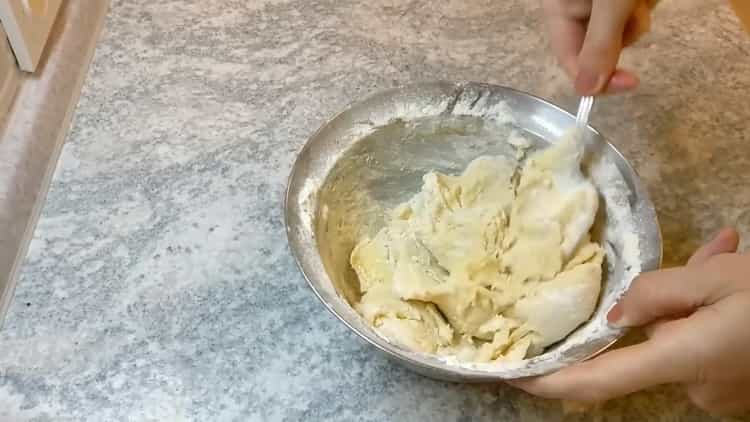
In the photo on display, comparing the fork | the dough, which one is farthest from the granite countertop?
the fork

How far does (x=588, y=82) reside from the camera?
0.65m

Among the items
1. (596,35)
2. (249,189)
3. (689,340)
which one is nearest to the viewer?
(689,340)

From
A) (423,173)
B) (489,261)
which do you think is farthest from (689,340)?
(423,173)

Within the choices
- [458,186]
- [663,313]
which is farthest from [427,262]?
[663,313]

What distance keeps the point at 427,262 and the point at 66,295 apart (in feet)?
1.06

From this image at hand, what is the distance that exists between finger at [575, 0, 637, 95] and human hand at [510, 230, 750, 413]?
0.17m

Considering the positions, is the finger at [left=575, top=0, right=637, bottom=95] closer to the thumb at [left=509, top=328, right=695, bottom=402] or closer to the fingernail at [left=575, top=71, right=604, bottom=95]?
the fingernail at [left=575, top=71, right=604, bottom=95]

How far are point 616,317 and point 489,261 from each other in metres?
0.15

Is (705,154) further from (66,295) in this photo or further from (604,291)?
(66,295)

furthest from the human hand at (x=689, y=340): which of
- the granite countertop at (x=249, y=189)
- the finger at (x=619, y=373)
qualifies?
the granite countertop at (x=249, y=189)

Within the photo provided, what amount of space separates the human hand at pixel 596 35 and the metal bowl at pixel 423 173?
6 cm

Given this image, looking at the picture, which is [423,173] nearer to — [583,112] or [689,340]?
[583,112]

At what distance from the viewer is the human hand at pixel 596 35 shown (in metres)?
0.62

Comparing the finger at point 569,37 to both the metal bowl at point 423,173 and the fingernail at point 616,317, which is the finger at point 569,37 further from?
the fingernail at point 616,317
